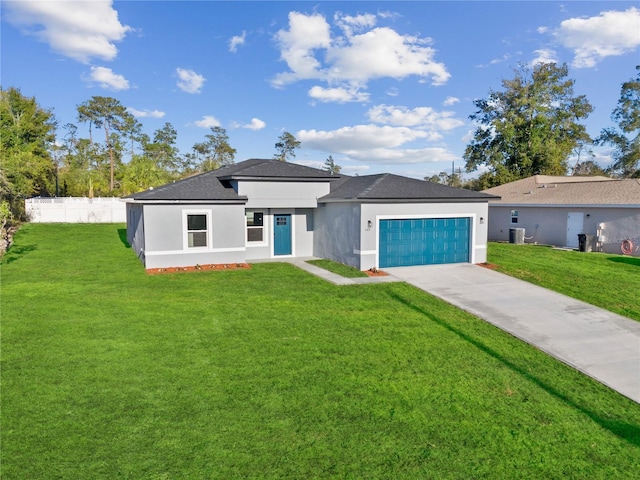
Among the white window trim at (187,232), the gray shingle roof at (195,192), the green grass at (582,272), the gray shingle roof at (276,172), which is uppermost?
the gray shingle roof at (276,172)

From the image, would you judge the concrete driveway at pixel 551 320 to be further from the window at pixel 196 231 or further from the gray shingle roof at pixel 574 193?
the gray shingle roof at pixel 574 193

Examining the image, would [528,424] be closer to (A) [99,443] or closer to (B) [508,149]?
(A) [99,443]

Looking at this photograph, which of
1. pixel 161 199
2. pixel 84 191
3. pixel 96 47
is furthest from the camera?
pixel 84 191

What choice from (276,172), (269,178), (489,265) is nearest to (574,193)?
(489,265)

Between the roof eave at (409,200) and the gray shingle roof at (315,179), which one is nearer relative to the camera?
the roof eave at (409,200)

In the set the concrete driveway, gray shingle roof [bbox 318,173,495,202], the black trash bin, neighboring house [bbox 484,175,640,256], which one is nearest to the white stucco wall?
gray shingle roof [bbox 318,173,495,202]

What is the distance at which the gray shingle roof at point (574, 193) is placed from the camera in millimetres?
20942

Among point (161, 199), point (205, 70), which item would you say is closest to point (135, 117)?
point (205, 70)

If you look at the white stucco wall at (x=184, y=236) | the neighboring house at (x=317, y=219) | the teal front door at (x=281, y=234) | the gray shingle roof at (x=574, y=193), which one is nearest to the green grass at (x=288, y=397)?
the white stucco wall at (x=184, y=236)

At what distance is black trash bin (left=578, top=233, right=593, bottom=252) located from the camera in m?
20.6

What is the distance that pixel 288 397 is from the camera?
19.3 feet

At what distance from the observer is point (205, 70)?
87.0 feet

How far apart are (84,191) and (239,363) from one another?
50352 mm

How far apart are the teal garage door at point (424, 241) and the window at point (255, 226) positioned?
5611mm
